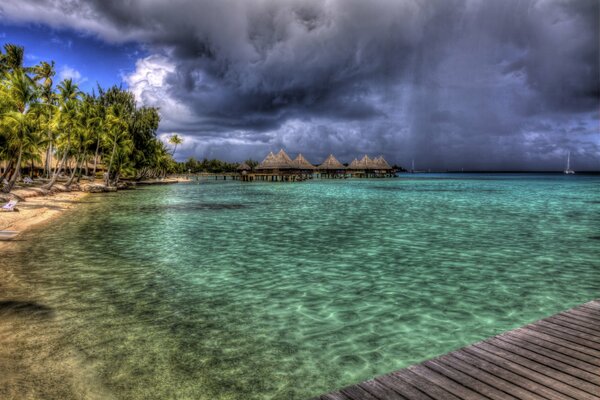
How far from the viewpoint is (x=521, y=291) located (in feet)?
23.3

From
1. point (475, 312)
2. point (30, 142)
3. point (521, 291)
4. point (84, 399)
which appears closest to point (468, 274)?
point (521, 291)

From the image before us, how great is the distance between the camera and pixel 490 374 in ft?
10.3

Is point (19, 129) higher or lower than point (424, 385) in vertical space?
higher

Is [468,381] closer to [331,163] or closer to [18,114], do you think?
[18,114]

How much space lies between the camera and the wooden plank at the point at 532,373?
9.18ft

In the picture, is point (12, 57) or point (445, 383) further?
point (12, 57)

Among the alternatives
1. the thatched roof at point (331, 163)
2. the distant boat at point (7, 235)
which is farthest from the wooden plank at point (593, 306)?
the thatched roof at point (331, 163)

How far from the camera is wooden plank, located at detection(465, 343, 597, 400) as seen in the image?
110 inches

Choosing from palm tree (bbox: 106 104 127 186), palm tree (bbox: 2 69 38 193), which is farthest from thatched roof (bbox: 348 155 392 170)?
Result: palm tree (bbox: 2 69 38 193)

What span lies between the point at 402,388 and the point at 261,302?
12.7ft

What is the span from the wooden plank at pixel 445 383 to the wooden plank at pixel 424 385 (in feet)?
0.14

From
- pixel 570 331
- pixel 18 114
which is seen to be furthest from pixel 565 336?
pixel 18 114

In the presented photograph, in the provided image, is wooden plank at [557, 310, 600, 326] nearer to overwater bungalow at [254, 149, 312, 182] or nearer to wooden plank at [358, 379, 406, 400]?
wooden plank at [358, 379, 406, 400]

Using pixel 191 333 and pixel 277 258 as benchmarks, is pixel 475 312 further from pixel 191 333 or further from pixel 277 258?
pixel 277 258
